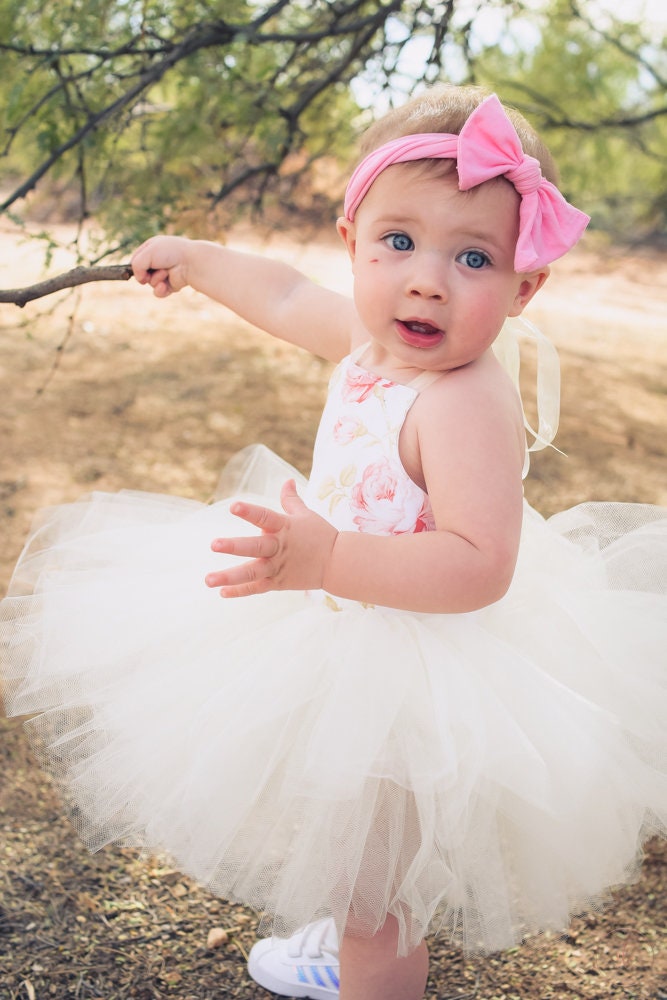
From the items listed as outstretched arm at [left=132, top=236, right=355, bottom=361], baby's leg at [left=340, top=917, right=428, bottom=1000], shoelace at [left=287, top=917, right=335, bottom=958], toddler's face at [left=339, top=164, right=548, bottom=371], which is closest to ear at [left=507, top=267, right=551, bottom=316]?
toddler's face at [left=339, top=164, right=548, bottom=371]

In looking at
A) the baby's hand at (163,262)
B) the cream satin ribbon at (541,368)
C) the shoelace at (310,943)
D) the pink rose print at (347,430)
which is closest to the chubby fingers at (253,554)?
the pink rose print at (347,430)

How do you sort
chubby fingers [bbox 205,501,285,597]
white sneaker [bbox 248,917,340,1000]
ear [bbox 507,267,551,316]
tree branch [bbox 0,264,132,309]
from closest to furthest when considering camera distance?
1. chubby fingers [bbox 205,501,285,597]
2. ear [bbox 507,267,551,316]
3. tree branch [bbox 0,264,132,309]
4. white sneaker [bbox 248,917,340,1000]

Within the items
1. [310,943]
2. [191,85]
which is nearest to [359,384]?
[310,943]

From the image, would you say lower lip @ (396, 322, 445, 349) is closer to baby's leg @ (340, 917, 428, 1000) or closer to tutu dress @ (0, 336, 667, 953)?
tutu dress @ (0, 336, 667, 953)

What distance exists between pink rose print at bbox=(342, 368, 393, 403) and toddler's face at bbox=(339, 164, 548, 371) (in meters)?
0.10

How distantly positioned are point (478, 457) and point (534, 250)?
0.29 meters

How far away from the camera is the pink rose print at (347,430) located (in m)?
1.51

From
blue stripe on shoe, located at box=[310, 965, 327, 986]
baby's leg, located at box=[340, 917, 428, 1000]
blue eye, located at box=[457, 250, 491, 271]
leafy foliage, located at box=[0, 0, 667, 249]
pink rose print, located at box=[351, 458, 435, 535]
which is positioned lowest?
blue stripe on shoe, located at box=[310, 965, 327, 986]

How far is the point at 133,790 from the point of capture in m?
1.38

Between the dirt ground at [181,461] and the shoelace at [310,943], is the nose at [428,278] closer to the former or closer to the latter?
the dirt ground at [181,461]

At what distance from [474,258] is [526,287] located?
5.7 inches

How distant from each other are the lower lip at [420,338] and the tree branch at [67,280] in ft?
1.65

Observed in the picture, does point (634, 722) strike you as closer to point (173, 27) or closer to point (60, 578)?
point (60, 578)

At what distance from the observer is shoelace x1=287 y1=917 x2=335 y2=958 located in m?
1.77
